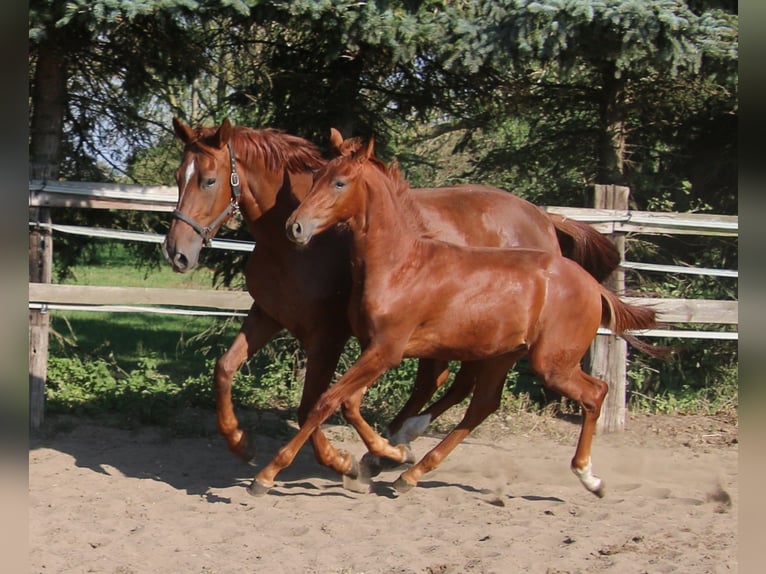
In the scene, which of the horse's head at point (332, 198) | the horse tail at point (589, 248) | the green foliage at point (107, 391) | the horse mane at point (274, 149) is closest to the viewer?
the horse's head at point (332, 198)

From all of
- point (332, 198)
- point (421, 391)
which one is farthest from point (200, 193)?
point (421, 391)

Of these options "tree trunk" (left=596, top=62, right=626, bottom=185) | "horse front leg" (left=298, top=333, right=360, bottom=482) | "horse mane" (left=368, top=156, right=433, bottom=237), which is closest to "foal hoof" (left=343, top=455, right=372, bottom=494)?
"horse front leg" (left=298, top=333, right=360, bottom=482)

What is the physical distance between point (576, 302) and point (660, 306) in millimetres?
2272

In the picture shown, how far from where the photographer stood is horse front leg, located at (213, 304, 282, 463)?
5.30 metres

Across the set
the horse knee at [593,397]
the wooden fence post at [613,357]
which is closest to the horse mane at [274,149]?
the horse knee at [593,397]

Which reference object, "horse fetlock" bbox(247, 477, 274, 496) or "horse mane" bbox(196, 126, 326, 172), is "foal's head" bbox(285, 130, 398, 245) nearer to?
"horse mane" bbox(196, 126, 326, 172)

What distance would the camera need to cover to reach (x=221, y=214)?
5.02 meters

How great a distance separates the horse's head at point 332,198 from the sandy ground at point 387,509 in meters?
1.61

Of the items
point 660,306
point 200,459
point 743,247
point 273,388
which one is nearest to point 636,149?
point 660,306

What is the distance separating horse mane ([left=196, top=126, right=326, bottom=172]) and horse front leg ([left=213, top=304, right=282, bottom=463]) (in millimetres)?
920

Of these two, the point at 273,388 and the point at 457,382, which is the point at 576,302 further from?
the point at 273,388

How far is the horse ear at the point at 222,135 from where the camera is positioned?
500cm

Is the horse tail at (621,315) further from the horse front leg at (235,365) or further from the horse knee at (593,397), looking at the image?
the horse front leg at (235,365)

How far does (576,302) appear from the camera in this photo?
520 centimetres
